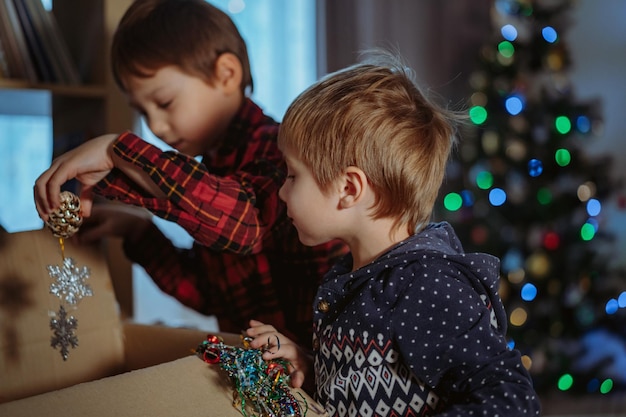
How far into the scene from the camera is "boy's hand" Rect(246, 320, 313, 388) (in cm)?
110

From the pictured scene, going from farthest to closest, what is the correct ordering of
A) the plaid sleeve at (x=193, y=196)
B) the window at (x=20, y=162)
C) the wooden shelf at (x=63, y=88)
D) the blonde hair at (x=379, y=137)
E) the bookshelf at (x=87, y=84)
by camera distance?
the window at (x=20, y=162), the bookshelf at (x=87, y=84), the wooden shelf at (x=63, y=88), the plaid sleeve at (x=193, y=196), the blonde hair at (x=379, y=137)

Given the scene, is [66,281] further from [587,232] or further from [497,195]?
[587,232]

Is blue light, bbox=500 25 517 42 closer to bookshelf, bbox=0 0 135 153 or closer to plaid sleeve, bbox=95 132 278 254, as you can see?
bookshelf, bbox=0 0 135 153

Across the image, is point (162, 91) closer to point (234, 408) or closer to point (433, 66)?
point (234, 408)

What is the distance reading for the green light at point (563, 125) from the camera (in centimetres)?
294

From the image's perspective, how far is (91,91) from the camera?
2.23 m

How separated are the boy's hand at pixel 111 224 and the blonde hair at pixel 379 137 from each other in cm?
49

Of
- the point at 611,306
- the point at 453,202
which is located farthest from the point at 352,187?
the point at 611,306

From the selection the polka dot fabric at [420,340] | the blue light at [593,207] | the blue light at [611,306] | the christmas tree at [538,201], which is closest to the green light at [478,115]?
the christmas tree at [538,201]

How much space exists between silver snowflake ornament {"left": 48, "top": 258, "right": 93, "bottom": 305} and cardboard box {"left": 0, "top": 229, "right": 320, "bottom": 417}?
0.02 m

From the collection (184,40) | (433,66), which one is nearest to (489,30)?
(433,66)

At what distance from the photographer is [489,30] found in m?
3.22

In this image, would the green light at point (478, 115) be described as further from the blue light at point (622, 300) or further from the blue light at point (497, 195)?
the blue light at point (622, 300)

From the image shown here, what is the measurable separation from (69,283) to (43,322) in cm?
8
